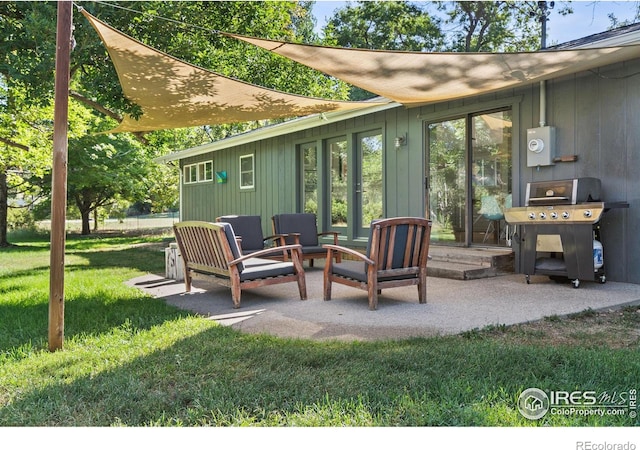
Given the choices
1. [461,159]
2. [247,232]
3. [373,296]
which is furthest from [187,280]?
[461,159]

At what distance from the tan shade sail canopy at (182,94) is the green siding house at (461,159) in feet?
4.01

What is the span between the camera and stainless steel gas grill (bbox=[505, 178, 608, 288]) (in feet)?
16.4

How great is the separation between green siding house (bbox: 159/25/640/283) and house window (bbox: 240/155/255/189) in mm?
59

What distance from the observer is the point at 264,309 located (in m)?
4.36

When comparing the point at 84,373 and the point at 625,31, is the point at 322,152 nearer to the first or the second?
the point at 625,31

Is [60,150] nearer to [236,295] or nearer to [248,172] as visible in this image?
[236,295]

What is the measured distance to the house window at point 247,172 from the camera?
11.6m

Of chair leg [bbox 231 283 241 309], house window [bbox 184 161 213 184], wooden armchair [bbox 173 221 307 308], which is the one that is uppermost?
house window [bbox 184 161 213 184]

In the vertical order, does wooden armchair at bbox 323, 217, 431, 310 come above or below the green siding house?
below

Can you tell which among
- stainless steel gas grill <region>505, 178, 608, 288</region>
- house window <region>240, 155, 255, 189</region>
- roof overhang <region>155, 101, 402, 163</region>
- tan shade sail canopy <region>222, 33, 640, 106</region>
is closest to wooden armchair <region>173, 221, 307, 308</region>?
tan shade sail canopy <region>222, 33, 640, 106</region>

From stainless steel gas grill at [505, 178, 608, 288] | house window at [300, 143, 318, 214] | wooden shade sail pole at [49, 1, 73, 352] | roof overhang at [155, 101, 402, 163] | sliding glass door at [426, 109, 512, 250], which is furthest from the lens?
house window at [300, 143, 318, 214]

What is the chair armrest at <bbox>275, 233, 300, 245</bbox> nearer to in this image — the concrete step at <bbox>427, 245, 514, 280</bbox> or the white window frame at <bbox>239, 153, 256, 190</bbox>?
the concrete step at <bbox>427, 245, 514, 280</bbox>

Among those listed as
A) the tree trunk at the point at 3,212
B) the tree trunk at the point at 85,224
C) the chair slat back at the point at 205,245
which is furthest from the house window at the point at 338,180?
the tree trunk at the point at 85,224
